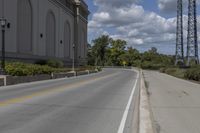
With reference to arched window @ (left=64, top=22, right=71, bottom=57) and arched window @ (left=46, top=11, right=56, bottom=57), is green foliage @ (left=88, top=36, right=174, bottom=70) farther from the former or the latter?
arched window @ (left=46, top=11, right=56, bottom=57)

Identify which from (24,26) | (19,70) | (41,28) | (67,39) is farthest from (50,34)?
(19,70)

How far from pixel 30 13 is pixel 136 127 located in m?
51.5

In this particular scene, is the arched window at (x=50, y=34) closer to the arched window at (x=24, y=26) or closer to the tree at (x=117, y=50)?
the arched window at (x=24, y=26)

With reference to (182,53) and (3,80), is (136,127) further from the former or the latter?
(182,53)

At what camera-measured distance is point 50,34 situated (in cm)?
7456

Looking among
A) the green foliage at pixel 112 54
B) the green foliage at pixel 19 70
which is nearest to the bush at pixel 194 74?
the green foliage at pixel 19 70

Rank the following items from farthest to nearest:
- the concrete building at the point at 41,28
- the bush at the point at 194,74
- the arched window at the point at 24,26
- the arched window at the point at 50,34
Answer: the arched window at the point at 50,34
the arched window at the point at 24,26
the bush at the point at 194,74
the concrete building at the point at 41,28

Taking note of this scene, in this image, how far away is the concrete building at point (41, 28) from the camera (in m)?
52.8

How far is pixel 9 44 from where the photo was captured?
51.7 metres

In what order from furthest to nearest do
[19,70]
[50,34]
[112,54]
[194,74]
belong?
[112,54]
[50,34]
[194,74]
[19,70]

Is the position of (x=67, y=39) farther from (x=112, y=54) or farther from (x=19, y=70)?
(x=112, y=54)

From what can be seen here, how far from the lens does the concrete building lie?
52.8 meters

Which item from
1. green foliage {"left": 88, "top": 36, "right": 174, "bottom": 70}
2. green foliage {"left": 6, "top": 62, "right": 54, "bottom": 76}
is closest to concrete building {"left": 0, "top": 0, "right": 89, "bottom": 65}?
green foliage {"left": 6, "top": 62, "right": 54, "bottom": 76}

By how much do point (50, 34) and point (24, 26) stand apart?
15671mm
